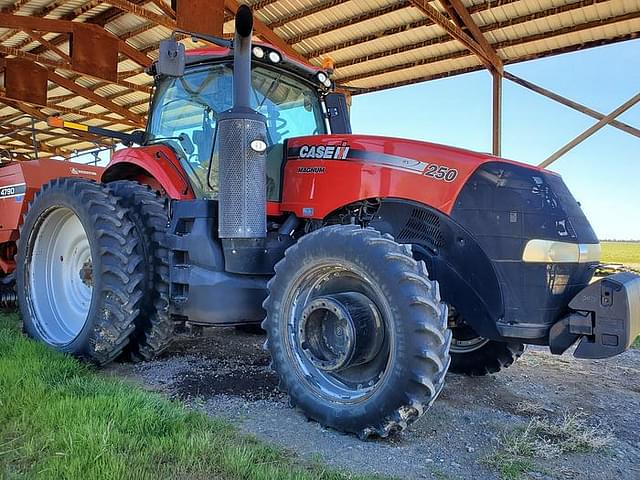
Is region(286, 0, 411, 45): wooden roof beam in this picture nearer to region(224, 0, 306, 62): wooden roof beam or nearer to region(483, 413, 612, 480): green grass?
region(224, 0, 306, 62): wooden roof beam

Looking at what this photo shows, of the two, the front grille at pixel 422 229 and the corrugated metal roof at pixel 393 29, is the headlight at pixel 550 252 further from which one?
the corrugated metal roof at pixel 393 29

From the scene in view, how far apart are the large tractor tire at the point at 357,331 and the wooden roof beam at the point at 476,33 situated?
7128 millimetres

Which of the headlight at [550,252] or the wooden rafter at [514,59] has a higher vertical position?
the wooden rafter at [514,59]

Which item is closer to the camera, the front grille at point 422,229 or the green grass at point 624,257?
the front grille at point 422,229

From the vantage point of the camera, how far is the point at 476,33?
906 centimetres

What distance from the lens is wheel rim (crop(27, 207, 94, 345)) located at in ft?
14.2

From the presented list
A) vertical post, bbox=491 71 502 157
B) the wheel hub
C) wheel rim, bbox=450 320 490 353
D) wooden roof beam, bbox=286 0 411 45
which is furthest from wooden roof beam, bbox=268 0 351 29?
the wheel hub

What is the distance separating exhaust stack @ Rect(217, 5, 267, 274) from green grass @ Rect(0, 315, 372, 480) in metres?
1.16

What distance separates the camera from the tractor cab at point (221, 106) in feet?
→ 12.8

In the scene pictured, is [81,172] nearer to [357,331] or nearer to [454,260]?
[357,331]

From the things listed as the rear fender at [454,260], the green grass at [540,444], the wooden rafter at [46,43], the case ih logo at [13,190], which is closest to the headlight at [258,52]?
the rear fender at [454,260]

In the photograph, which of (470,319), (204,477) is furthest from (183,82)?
(204,477)

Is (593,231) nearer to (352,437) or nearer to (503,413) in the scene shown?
(503,413)

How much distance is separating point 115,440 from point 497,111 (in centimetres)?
913
